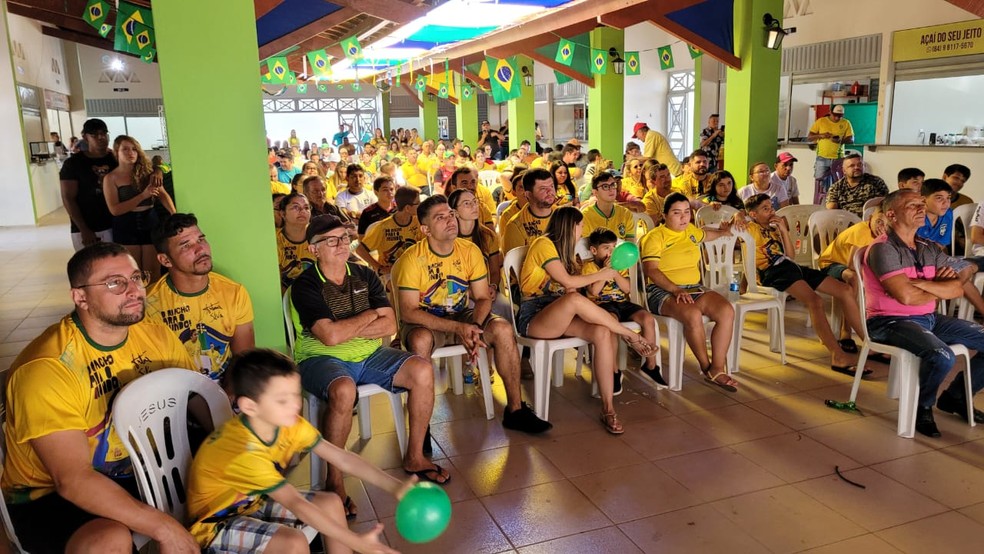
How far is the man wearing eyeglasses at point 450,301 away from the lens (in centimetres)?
342

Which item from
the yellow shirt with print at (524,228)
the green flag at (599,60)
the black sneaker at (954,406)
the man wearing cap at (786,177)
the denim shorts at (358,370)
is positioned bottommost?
the black sneaker at (954,406)

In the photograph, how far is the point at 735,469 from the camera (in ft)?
9.93

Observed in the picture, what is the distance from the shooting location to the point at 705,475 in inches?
117

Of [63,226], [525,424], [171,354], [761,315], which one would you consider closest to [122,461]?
[171,354]

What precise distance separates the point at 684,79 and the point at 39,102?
510 inches

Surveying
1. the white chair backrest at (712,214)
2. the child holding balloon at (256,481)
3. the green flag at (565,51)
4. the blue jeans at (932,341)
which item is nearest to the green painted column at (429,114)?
the green flag at (565,51)

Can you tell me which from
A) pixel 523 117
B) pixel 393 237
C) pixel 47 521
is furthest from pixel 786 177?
pixel 523 117

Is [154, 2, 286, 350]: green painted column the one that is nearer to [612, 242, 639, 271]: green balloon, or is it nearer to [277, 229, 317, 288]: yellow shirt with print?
[277, 229, 317, 288]: yellow shirt with print

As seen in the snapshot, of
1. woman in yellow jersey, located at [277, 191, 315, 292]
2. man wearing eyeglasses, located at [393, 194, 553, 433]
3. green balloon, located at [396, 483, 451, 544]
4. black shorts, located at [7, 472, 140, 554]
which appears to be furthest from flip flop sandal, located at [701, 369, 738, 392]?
black shorts, located at [7, 472, 140, 554]

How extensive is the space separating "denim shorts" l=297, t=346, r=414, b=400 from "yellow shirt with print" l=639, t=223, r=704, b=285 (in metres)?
1.78

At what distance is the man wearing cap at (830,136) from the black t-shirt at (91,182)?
8.28 m

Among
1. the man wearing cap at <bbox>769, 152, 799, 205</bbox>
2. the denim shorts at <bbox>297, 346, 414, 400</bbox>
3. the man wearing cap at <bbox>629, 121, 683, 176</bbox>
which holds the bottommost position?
the denim shorts at <bbox>297, 346, 414, 400</bbox>

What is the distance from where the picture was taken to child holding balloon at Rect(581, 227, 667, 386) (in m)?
3.81

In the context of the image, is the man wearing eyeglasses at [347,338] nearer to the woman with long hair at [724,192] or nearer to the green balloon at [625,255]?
the green balloon at [625,255]
